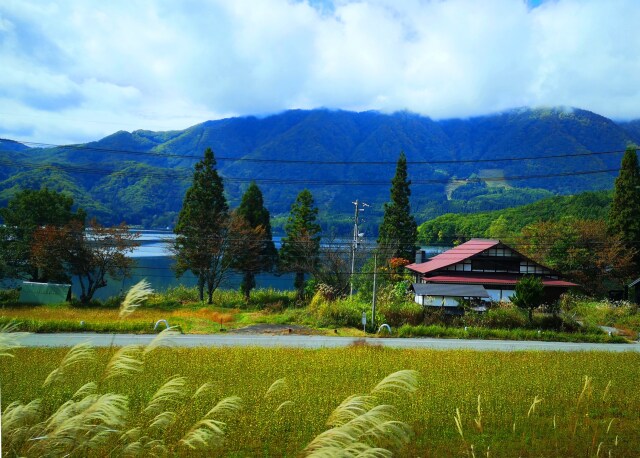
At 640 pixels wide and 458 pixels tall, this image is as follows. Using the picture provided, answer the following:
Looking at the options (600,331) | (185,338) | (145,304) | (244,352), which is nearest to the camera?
(244,352)

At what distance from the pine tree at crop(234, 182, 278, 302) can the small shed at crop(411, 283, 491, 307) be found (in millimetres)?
10678

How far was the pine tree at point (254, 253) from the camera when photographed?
3044cm

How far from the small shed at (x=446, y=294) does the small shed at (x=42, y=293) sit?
2092 cm

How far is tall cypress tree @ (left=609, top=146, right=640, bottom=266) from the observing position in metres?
31.8

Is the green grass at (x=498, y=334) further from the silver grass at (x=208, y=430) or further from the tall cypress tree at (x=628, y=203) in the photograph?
the silver grass at (x=208, y=430)

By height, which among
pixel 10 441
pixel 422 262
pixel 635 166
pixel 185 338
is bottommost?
pixel 185 338

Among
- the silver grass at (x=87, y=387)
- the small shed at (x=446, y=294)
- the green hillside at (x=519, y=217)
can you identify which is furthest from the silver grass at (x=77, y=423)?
the green hillside at (x=519, y=217)

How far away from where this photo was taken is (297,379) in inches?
384

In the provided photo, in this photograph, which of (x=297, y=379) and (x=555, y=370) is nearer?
(x=297, y=379)

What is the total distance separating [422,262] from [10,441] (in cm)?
3516

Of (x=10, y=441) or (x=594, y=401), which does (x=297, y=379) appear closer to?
(x=594, y=401)

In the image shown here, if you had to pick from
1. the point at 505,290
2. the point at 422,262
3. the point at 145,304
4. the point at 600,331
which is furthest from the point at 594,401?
the point at 422,262

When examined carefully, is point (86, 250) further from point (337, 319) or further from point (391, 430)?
point (391, 430)

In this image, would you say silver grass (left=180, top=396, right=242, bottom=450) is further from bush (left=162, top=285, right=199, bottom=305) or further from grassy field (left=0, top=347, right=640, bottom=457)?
bush (left=162, top=285, right=199, bottom=305)
